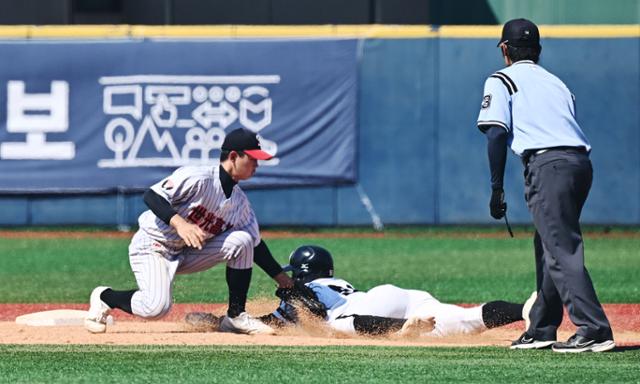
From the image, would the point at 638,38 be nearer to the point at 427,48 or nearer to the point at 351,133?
the point at 427,48

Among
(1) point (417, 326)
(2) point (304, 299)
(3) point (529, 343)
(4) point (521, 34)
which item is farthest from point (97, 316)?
(4) point (521, 34)

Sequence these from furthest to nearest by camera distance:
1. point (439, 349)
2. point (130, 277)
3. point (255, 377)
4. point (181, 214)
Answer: point (130, 277) → point (181, 214) → point (439, 349) → point (255, 377)

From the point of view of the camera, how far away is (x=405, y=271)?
39.7ft

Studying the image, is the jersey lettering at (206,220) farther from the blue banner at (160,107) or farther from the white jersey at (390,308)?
the blue banner at (160,107)

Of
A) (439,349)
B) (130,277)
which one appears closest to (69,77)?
(130,277)

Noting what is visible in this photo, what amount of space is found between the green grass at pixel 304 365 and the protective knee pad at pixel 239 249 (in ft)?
2.64

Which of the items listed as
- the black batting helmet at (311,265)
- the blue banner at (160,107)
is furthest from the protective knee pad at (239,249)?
the blue banner at (160,107)

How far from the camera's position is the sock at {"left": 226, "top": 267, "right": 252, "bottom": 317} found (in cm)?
782

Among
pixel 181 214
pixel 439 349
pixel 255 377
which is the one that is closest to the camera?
pixel 255 377

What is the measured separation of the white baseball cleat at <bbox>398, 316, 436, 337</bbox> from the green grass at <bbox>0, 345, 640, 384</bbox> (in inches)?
12.1

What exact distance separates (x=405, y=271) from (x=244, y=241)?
4577 mm

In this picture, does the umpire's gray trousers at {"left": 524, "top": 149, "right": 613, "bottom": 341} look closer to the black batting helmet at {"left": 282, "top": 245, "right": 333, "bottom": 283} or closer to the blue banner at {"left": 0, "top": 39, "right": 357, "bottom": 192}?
the black batting helmet at {"left": 282, "top": 245, "right": 333, "bottom": 283}

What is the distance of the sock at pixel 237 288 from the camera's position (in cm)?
782

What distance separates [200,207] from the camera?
7.65 meters
